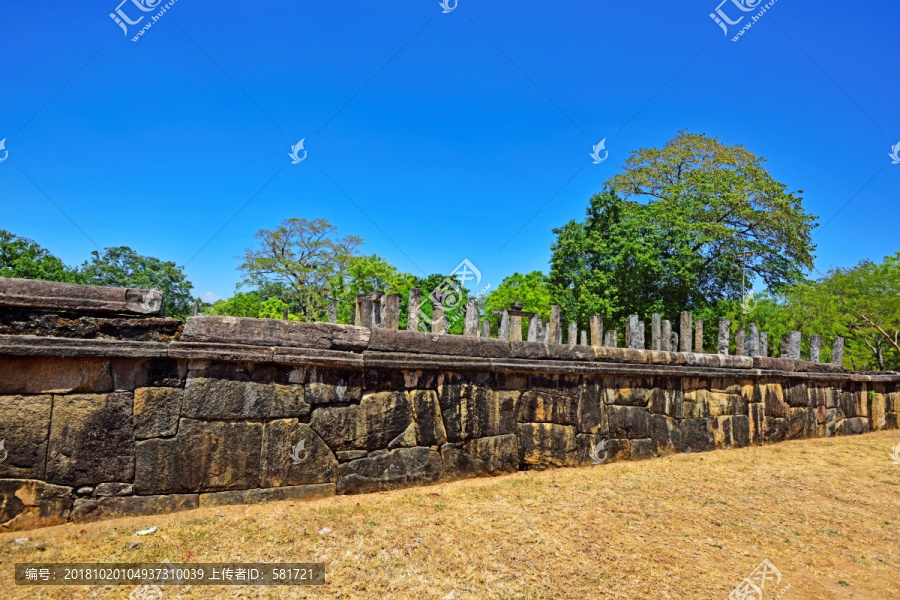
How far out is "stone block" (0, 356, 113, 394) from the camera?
11.7 feet

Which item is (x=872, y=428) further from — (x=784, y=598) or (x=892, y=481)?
(x=784, y=598)

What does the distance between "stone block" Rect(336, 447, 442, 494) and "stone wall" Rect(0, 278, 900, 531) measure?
0.01 metres

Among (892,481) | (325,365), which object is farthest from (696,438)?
(325,365)

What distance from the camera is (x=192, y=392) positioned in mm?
4098

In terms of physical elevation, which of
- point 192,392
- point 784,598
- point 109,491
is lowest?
point 784,598

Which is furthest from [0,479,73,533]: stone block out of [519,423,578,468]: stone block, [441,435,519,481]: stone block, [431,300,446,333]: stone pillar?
[431,300,446,333]: stone pillar

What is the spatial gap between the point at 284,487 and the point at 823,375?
361 inches

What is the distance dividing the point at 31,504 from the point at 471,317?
6653 millimetres

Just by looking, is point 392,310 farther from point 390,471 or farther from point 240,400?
point 240,400

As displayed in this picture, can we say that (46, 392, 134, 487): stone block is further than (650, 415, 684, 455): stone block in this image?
No

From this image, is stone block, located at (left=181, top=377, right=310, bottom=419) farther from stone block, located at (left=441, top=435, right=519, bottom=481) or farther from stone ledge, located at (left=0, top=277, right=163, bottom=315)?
stone block, located at (left=441, top=435, right=519, bottom=481)

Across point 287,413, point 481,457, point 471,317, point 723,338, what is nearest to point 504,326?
point 471,317

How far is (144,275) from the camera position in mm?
23844

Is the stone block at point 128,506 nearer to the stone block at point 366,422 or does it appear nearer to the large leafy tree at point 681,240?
the stone block at point 366,422
